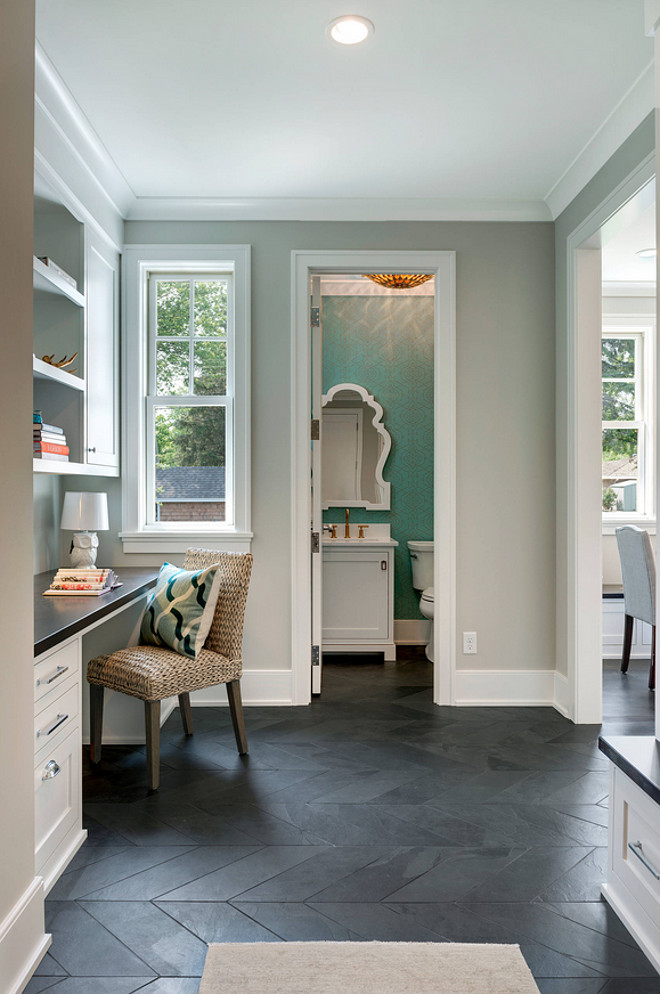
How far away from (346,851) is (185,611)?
3.97 ft

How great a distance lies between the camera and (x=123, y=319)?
3.91m

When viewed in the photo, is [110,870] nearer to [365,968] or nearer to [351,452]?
[365,968]

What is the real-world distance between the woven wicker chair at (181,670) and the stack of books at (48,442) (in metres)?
0.85

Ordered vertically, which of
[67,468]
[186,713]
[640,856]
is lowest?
[186,713]

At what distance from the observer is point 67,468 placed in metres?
2.99

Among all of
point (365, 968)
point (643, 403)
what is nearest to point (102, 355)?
point (365, 968)

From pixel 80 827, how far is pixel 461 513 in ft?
8.03

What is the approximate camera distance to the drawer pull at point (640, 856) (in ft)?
5.90

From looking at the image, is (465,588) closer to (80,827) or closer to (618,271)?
(80,827)

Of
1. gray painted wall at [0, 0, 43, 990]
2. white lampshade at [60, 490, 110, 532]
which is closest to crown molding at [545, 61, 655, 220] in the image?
gray painted wall at [0, 0, 43, 990]

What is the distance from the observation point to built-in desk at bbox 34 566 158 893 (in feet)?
6.77

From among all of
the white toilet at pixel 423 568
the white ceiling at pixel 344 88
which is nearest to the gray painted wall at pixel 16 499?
the white ceiling at pixel 344 88

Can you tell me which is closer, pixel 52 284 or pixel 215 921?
pixel 215 921

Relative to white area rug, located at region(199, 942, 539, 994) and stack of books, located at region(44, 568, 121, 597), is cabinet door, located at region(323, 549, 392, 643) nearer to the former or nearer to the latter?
stack of books, located at region(44, 568, 121, 597)
